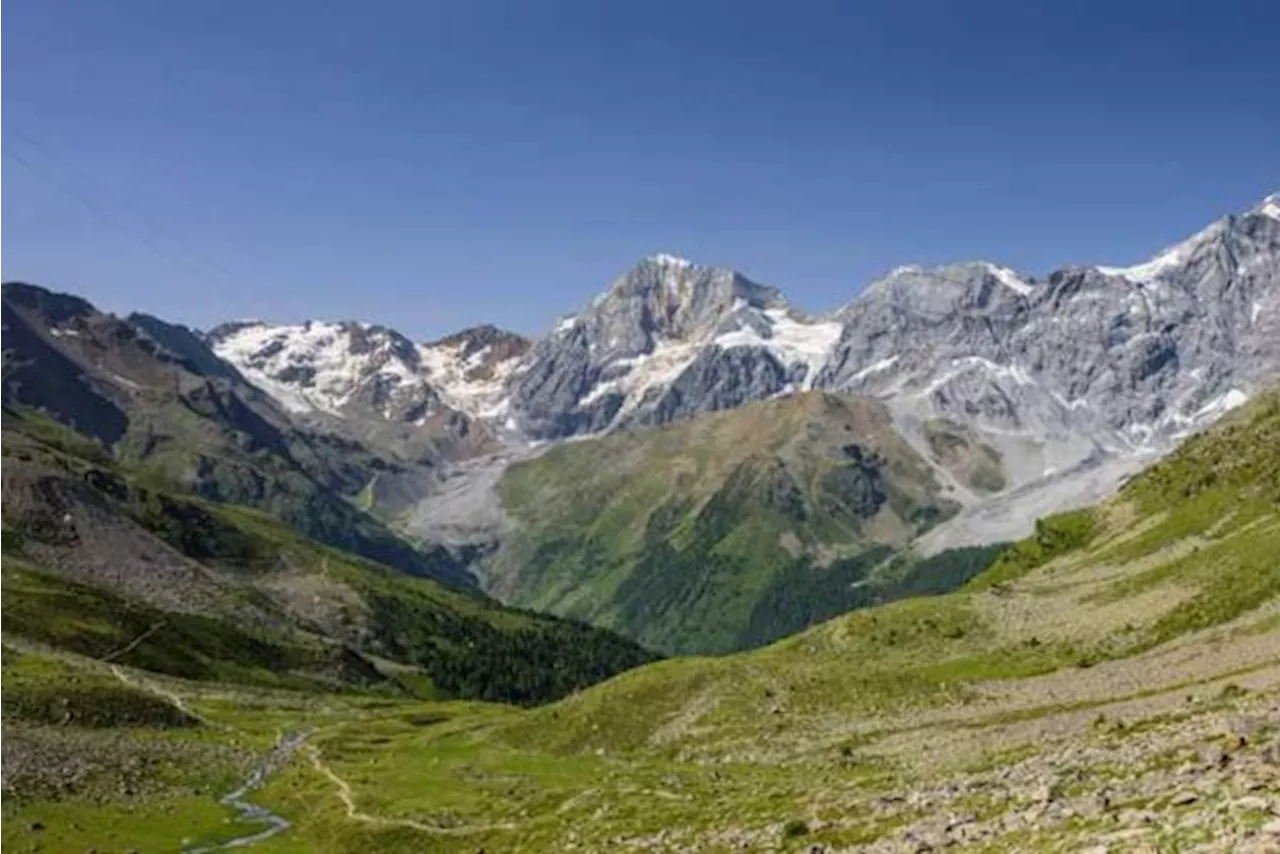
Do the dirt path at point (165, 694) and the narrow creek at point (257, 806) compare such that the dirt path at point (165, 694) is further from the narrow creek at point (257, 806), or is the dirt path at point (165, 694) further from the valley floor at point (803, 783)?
the narrow creek at point (257, 806)

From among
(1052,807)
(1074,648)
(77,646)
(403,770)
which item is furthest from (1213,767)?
(77,646)

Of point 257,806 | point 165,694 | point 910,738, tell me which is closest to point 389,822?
point 257,806

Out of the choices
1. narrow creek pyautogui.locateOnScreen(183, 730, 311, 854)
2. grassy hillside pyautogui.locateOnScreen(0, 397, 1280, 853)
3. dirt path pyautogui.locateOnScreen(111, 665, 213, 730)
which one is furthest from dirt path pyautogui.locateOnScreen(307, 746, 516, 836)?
dirt path pyautogui.locateOnScreen(111, 665, 213, 730)

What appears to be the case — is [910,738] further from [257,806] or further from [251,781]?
[251,781]

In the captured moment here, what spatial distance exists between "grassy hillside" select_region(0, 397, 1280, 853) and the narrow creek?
5.47 ft

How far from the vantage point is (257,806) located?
10456 centimetres

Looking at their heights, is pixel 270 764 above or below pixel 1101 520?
below

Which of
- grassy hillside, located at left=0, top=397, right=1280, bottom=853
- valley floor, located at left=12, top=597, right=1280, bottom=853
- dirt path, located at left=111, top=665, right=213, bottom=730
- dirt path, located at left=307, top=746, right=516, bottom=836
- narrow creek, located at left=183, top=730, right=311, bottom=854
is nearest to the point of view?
valley floor, located at left=12, top=597, right=1280, bottom=853

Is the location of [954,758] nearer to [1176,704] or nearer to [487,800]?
[1176,704]

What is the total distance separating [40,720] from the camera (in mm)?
123375

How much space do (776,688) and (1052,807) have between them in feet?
253

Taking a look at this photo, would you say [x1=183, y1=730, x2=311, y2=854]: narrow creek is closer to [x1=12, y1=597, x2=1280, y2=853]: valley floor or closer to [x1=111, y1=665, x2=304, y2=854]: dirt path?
[x1=111, y1=665, x2=304, y2=854]: dirt path

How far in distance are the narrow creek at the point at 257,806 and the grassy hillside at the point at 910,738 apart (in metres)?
1.67

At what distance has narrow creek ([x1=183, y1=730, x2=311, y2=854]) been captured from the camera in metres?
87.6
